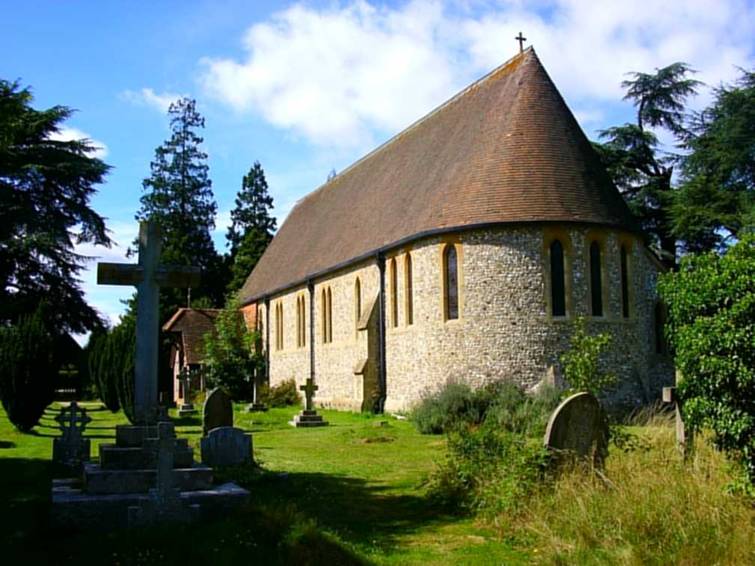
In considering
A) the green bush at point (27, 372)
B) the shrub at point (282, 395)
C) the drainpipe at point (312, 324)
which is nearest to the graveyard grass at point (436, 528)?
the green bush at point (27, 372)

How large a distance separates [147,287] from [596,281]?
1565 cm

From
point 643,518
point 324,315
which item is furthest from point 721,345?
point 324,315

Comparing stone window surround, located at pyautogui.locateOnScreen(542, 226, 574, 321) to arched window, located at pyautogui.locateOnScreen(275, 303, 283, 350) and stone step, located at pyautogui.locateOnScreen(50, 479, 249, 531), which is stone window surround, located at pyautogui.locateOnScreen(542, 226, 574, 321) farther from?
arched window, located at pyautogui.locateOnScreen(275, 303, 283, 350)

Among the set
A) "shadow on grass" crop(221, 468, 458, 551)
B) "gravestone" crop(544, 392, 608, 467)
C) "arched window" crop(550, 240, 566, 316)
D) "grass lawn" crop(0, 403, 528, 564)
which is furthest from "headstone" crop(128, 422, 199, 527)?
"arched window" crop(550, 240, 566, 316)

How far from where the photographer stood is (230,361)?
114 feet

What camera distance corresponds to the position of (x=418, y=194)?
26.3 metres

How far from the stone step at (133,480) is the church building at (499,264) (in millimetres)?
13600

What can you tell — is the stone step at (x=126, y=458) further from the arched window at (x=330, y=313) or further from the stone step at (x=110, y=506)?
the arched window at (x=330, y=313)

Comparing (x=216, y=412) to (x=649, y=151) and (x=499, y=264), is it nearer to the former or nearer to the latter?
(x=499, y=264)

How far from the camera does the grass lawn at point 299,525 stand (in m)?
7.50

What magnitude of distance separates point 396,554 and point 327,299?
2366 cm

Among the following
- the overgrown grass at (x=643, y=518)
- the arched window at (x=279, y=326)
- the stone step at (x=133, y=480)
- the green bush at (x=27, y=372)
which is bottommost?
the overgrown grass at (x=643, y=518)

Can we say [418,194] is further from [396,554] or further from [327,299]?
[396,554]

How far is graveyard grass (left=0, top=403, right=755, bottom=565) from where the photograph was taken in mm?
7418
